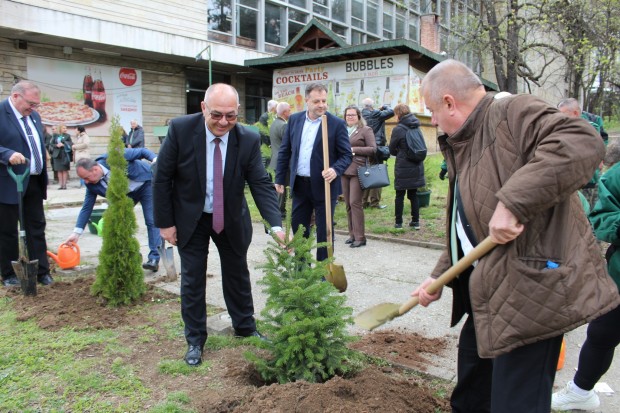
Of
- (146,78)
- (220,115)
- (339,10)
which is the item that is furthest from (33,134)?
(339,10)

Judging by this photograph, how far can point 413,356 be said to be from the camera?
3.84 metres

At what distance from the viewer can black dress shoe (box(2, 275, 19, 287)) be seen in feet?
18.5

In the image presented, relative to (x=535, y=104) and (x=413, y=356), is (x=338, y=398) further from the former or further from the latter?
(x=535, y=104)

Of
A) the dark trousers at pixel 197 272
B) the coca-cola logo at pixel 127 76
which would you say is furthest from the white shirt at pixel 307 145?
the coca-cola logo at pixel 127 76

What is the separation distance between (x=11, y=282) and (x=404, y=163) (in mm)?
5681

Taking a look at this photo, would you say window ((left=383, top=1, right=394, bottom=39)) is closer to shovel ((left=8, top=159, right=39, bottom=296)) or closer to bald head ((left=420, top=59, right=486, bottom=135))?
shovel ((left=8, top=159, right=39, bottom=296))

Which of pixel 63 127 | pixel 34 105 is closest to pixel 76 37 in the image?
pixel 63 127

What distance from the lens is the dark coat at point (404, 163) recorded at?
26.3ft

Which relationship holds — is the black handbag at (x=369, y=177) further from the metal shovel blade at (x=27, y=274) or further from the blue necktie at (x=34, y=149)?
the metal shovel blade at (x=27, y=274)

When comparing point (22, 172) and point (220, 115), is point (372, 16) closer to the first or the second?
point (22, 172)

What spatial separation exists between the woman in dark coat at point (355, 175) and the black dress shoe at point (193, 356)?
4159mm

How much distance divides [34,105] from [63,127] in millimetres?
11511

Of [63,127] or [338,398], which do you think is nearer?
[338,398]

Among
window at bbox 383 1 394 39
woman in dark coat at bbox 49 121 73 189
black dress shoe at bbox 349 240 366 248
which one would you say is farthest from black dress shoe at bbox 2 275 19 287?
window at bbox 383 1 394 39
